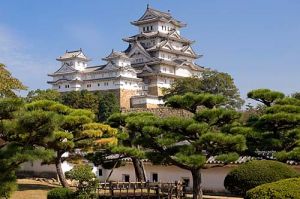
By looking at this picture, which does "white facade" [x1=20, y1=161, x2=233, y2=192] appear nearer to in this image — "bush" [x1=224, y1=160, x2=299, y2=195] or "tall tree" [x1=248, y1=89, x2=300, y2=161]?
"tall tree" [x1=248, y1=89, x2=300, y2=161]

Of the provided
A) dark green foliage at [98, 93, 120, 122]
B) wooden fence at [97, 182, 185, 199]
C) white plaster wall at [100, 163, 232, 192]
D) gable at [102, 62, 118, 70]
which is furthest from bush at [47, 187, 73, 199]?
gable at [102, 62, 118, 70]

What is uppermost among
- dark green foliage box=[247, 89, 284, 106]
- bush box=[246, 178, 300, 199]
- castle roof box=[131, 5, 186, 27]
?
castle roof box=[131, 5, 186, 27]

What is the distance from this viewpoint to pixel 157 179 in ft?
76.1

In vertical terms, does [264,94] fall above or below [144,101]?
below

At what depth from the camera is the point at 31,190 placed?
787 inches

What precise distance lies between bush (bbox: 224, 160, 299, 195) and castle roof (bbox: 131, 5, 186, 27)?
50.8m

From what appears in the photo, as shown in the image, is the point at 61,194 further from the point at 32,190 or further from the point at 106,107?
the point at 106,107

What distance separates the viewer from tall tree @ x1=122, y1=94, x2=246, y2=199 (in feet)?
48.8

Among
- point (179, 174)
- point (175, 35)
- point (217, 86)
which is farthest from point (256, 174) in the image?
point (175, 35)

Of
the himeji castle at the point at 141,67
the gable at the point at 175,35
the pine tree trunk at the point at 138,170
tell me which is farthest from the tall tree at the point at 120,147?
the gable at the point at 175,35

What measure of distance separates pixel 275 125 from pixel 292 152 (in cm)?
149

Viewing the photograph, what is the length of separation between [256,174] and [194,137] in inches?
97.1

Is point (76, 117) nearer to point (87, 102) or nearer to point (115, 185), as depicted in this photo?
point (115, 185)

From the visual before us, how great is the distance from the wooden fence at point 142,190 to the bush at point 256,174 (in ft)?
9.51
